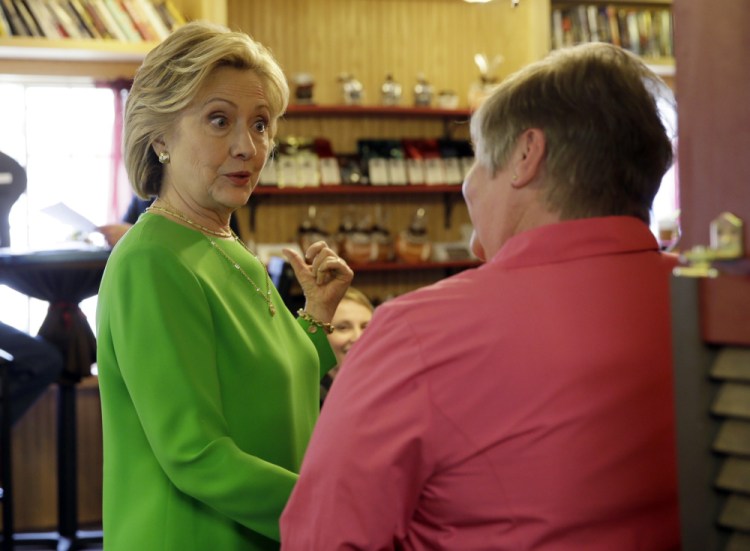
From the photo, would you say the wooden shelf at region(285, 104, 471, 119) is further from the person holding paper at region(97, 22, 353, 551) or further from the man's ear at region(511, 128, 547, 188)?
the man's ear at region(511, 128, 547, 188)

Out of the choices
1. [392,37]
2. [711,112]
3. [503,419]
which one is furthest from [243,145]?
[392,37]

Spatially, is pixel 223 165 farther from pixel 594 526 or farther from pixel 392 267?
pixel 392 267

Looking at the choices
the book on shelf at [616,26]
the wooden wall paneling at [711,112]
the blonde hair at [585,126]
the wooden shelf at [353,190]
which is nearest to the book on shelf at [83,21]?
the wooden shelf at [353,190]

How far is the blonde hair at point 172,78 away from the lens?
1552 mm

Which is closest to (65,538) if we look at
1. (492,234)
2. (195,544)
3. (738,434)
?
(195,544)

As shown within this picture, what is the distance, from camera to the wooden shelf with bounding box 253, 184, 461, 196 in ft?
19.3

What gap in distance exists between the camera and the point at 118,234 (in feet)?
14.7

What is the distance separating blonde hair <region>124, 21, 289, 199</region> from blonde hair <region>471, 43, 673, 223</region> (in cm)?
55

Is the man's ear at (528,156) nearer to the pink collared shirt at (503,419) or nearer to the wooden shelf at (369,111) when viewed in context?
the pink collared shirt at (503,419)

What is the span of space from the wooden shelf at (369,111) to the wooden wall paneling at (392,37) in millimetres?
146

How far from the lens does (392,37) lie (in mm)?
6508

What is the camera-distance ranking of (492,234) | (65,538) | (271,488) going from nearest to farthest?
(492,234) → (271,488) → (65,538)

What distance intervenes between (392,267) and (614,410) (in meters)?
5.01

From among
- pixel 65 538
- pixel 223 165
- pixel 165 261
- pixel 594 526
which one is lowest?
pixel 65 538
